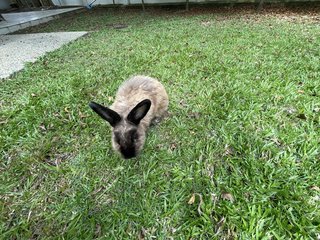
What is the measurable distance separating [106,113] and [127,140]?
0.33 metres

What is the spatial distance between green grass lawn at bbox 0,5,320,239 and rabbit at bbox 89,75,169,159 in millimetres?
187

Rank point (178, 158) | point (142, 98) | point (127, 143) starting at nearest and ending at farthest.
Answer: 1. point (127, 143)
2. point (178, 158)
3. point (142, 98)

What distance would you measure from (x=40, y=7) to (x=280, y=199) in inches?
753

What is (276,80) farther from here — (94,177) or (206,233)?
(94,177)

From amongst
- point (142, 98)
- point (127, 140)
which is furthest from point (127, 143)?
point (142, 98)

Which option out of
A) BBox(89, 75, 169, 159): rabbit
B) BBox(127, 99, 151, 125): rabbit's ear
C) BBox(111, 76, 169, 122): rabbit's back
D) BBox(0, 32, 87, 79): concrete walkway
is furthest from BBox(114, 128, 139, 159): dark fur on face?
BBox(0, 32, 87, 79): concrete walkway

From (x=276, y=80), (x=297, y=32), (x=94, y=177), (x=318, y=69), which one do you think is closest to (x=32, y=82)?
(x=94, y=177)

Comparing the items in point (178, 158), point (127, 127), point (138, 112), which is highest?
point (138, 112)

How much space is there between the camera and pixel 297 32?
19.1ft

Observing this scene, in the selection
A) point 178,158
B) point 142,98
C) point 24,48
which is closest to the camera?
point 178,158

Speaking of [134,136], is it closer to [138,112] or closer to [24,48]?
[138,112]

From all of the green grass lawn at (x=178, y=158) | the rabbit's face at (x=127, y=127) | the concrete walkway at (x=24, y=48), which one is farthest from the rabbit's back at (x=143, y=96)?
the concrete walkway at (x=24, y=48)

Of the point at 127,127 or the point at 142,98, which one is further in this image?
the point at 142,98

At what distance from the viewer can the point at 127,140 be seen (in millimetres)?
2025
